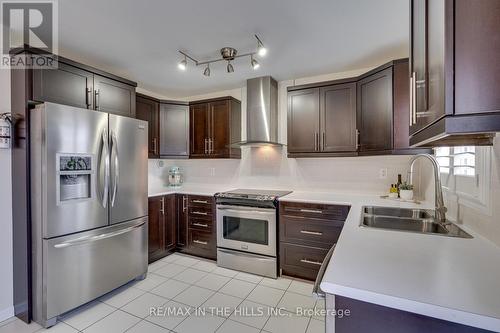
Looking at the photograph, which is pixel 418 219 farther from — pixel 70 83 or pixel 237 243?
pixel 70 83

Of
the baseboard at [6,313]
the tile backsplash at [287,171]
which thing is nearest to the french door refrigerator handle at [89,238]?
the baseboard at [6,313]

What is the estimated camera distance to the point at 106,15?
180 cm

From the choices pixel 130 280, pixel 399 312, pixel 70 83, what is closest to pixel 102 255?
pixel 130 280

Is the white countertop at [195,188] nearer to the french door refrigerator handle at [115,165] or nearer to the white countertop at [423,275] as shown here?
the french door refrigerator handle at [115,165]

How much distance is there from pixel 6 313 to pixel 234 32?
302 centimetres

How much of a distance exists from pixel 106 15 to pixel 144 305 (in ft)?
8.03

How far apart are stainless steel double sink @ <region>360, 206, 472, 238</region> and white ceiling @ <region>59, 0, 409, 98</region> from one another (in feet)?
5.04

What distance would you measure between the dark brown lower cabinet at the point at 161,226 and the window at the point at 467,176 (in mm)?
2966

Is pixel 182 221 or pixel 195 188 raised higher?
pixel 195 188

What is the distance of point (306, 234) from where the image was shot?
2.56m

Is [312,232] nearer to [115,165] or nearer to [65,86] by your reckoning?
[115,165]

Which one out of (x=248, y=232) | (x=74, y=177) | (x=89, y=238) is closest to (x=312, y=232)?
(x=248, y=232)

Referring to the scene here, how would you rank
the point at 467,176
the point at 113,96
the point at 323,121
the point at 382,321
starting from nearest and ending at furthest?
the point at 382,321 < the point at 467,176 < the point at 113,96 < the point at 323,121

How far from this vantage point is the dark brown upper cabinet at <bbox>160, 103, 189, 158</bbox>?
347cm
